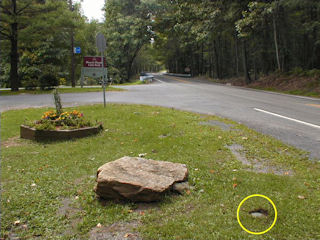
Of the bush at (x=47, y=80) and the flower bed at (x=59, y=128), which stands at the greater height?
the bush at (x=47, y=80)

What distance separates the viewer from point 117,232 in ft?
10.2

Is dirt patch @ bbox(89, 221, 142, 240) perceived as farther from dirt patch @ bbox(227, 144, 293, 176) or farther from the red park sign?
the red park sign

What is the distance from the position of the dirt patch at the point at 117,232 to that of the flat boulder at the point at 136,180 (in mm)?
486

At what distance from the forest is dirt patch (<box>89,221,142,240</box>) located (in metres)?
18.3

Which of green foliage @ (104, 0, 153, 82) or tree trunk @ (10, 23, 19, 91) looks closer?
tree trunk @ (10, 23, 19, 91)

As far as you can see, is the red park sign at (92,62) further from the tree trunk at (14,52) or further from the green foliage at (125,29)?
the green foliage at (125,29)

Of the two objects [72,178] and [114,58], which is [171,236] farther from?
[114,58]

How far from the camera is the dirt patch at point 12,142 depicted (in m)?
6.97

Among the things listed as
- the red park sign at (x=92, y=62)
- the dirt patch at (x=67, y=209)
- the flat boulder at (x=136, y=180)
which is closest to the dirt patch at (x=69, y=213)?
the dirt patch at (x=67, y=209)

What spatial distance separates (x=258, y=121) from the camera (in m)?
8.48

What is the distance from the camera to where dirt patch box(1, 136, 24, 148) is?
697cm

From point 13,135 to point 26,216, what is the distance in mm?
5166

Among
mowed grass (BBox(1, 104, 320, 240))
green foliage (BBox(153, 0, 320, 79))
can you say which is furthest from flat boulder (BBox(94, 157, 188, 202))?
green foliage (BBox(153, 0, 320, 79))

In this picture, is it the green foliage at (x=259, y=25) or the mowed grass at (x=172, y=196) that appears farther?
the green foliage at (x=259, y=25)
